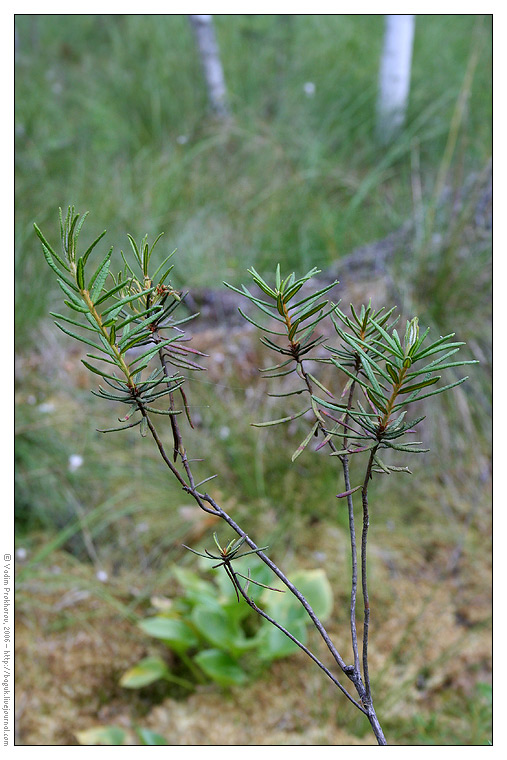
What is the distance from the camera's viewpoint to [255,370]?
6.66 ft

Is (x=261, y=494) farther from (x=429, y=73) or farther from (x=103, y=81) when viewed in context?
(x=103, y=81)

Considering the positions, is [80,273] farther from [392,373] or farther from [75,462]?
[75,462]

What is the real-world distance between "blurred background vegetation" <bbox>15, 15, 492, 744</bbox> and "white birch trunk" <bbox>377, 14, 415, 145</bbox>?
89 millimetres

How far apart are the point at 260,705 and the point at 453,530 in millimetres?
746

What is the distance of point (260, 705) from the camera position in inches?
54.8

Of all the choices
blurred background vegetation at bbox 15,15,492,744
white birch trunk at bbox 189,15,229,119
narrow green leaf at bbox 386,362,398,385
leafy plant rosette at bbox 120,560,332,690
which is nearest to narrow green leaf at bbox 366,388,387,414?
narrow green leaf at bbox 386,362,398,385

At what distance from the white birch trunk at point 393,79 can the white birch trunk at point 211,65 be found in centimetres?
81

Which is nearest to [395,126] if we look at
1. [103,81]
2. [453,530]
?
[103,81]

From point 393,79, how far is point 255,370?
5.96 feet

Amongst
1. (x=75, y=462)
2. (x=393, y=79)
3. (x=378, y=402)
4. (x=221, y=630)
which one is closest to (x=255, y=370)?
(x=75, y=462)

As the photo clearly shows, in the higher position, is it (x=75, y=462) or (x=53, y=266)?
(x=75, y=462)

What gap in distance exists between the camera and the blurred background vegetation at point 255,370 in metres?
1.52

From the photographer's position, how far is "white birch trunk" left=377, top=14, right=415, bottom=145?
113 inches

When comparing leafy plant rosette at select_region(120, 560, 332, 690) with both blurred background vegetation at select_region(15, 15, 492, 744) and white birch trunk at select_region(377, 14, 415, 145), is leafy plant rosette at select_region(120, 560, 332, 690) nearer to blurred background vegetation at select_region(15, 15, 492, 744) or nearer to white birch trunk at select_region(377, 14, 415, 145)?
blurred background vegetation at select_region(15, 15, 492, 744)
